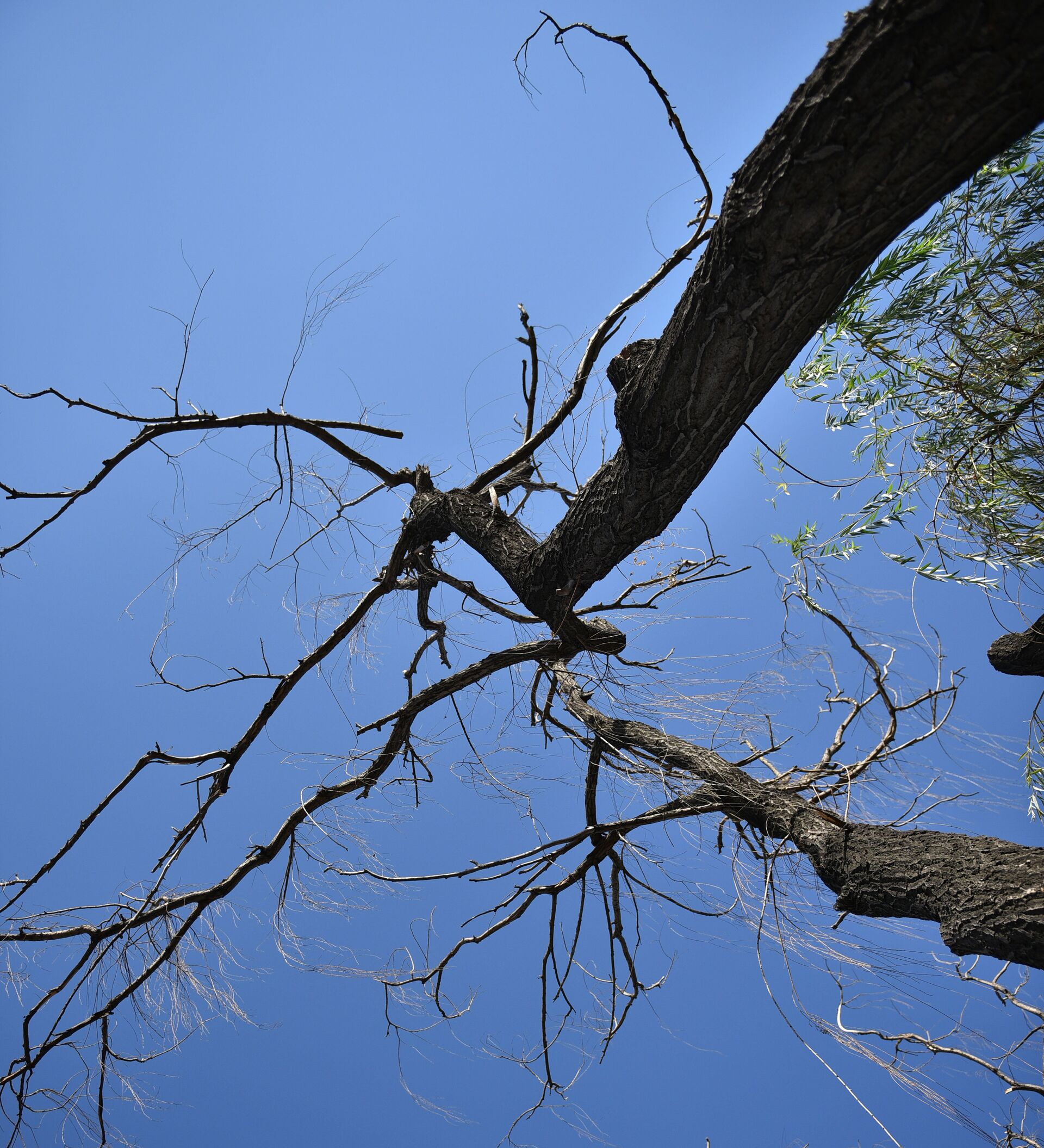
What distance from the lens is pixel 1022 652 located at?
177 centimetres

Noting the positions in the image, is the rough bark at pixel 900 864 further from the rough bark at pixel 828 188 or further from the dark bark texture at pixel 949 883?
the rough bark at pixel 828 188

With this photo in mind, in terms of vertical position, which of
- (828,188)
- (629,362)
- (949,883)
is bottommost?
(949,883)

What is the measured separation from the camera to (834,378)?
198cm

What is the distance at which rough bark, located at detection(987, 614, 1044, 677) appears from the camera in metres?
1.75

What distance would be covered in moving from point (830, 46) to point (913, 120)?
11 cm

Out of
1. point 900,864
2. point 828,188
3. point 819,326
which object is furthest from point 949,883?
point 828,188

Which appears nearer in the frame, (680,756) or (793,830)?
(793,830)

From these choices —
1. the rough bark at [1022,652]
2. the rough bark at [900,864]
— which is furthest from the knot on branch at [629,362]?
the rough bark at [1022,652]

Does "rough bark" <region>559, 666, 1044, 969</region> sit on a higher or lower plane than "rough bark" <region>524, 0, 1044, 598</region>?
lower

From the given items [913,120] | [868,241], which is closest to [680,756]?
[868,241]

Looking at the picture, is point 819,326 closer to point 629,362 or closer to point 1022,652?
point 629,362

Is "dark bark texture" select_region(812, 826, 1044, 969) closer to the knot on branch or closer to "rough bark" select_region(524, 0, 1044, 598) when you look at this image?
"rough bark" select_region(524, 0, 1044, 598)

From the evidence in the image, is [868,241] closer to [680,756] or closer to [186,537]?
[680,756]

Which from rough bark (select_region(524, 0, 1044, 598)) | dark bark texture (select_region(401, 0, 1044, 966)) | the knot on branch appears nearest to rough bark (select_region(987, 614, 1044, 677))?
dark bark texture (select_region(401, 0, 1044, 966))
